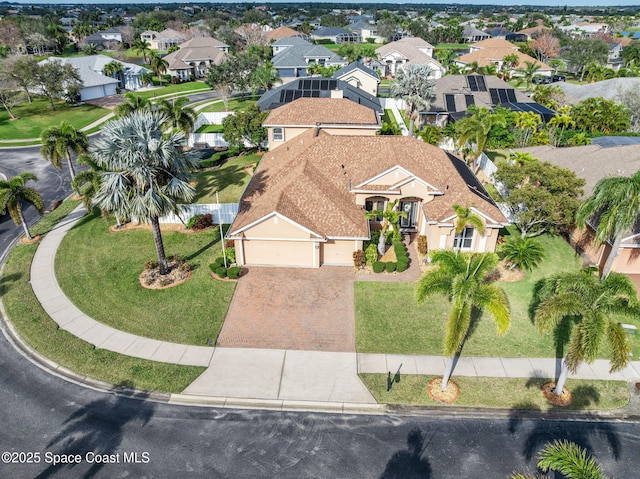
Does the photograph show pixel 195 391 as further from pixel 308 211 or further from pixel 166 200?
pixel 308 211

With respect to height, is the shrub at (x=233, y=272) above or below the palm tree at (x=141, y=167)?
below

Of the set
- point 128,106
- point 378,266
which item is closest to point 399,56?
point 128,106

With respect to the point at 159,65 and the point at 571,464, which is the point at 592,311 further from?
the point at 159,65

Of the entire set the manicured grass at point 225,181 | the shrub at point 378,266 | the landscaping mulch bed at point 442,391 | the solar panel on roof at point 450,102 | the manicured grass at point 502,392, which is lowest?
the manicured grass at point 225,181

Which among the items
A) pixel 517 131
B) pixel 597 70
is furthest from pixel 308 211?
pixel 597 70

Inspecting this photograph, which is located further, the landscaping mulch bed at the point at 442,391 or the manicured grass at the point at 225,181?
the manicured grass at the point at 225,181

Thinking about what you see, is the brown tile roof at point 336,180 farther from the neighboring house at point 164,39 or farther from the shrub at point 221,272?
the neighboring house at point 164,39

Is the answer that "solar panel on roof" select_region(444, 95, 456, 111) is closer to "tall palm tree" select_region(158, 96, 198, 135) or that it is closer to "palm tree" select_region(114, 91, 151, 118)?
"tall palm tree" select_region(158, 96, 198, 135)

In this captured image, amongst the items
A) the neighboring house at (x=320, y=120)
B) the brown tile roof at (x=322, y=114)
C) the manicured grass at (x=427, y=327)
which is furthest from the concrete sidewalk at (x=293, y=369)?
the brown tile roof at (x=322, y=114)

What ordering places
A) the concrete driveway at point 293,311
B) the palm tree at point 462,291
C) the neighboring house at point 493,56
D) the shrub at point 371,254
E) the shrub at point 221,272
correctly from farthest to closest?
1. the neighboring house at point 493,56
2. the shrub at point 371,254
3. the shrub at point 221,272
4. the concrete driveway at point 293,311
5. the palm tree at point 462,291
